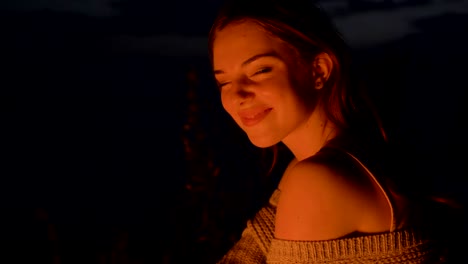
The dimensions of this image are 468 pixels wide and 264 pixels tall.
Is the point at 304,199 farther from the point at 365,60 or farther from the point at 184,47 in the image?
the point at 184,47

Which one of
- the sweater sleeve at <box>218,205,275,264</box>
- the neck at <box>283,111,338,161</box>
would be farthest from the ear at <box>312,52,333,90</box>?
the sweater sleeve at <box>218,205,275,264</box>

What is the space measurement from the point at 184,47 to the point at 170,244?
12.6ft

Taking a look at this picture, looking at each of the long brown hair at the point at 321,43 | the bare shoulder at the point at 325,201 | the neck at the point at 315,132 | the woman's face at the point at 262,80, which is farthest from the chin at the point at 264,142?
the bare shoulder at the point at 325,201

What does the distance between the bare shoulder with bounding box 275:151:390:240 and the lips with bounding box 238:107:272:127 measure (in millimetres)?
341

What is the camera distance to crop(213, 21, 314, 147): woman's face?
5.30 feet

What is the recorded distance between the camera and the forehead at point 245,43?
1.61m

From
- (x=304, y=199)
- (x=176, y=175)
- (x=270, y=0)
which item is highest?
(x=270, y=0)

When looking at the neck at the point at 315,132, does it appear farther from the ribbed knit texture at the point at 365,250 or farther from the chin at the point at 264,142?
the ribbed knit texture at the point at 365,250

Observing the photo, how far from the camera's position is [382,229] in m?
1.33

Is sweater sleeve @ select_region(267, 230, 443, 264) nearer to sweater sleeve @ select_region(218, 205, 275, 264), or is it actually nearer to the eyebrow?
sweater sleeve @ select_region(218, 205, 275, 264)

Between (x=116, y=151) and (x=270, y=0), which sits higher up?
(x=270, y=0)

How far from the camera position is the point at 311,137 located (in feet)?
5.71

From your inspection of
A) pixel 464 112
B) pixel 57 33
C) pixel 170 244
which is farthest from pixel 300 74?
pixel 57 33

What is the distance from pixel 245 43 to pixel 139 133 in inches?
202
